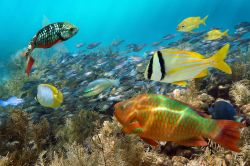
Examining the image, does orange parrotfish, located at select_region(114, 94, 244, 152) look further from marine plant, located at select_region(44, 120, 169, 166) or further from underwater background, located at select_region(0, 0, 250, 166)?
marine plant, located at select_region(44, 120, 169, 166)

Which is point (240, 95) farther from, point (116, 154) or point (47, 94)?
point (47, 94)

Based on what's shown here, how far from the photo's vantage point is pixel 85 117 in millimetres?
6633

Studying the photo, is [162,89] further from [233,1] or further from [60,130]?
[233,1]

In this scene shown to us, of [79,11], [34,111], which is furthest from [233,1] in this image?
[34,111]

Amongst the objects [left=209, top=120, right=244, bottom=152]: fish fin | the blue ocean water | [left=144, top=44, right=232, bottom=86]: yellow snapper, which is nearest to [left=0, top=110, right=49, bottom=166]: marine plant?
[left=144, top=44, right=232, bottom=86]: yellow snapper

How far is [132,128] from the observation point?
1.91 metres

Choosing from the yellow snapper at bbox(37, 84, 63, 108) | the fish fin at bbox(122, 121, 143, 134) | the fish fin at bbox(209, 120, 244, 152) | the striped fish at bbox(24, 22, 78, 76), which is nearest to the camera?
the fish fin at bbox(209, 120, 244, 152)

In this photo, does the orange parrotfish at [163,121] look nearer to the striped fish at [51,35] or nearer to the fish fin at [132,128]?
the fish fin at [132,128]

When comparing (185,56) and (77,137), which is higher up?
(185,56)

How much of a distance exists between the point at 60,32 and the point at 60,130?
3.79m

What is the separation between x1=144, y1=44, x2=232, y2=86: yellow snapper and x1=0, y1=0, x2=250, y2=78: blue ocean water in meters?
101

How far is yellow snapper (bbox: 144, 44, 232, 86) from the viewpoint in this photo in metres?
2.43

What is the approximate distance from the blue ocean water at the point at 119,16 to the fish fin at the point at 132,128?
102206 mm

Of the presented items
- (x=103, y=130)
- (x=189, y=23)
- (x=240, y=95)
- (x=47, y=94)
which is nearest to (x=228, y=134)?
(x=103, y=130)
